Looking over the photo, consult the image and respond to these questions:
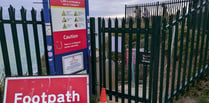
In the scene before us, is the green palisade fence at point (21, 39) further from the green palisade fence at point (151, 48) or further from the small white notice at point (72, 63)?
the green palisade fence at point (151, 48)

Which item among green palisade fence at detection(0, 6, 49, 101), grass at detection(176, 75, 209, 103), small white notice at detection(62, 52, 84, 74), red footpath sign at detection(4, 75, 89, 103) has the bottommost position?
grass at detection(176, 75, 209, 103)

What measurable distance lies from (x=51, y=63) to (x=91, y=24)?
122 cm

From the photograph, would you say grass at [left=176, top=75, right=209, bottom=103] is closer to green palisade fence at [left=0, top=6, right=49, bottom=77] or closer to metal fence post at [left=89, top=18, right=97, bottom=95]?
metal fence post at [left=89, top=18, right=97, bottom=95]

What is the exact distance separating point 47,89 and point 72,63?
0.80 metres

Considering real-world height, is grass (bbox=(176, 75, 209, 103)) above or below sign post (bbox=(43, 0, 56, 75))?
below

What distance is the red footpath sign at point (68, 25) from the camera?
105 inches

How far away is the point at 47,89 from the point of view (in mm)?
2404

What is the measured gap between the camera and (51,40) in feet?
8.68

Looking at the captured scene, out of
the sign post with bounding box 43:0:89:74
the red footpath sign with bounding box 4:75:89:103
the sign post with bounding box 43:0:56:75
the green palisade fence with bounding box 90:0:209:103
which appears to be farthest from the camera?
A: the green palisade fence with bounding box 90:0:209:103

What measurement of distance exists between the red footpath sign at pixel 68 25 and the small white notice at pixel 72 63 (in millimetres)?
135

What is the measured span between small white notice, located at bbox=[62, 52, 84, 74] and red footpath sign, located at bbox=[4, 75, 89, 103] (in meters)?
0.49

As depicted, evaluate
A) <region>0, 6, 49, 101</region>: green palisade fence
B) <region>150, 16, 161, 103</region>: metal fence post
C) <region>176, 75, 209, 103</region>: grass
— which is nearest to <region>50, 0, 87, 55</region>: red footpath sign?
<region>0, 6, 49, 101</region>: green palisade fence

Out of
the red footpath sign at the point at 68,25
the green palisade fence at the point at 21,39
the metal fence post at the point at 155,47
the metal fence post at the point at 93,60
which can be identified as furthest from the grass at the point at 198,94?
the green palisade fence at the point at 21,39

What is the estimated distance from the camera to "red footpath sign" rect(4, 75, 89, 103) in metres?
2.31
